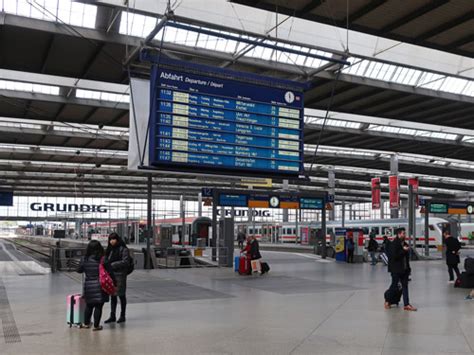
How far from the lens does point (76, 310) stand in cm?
918

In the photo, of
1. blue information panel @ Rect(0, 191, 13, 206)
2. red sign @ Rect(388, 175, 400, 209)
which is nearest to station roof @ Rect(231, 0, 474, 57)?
red sign @ Rect(388, 175, 400, 209)

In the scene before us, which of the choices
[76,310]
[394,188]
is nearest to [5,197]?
[394,188]

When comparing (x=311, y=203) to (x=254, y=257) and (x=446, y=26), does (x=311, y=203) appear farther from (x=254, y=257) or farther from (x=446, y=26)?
(x=446, y=26)

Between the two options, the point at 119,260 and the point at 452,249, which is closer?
the point at 119,260

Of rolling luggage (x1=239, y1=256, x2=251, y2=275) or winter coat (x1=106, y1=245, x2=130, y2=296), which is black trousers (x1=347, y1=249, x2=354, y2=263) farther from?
winter coat (x1=106, y1=245, x2=130, y2=296)

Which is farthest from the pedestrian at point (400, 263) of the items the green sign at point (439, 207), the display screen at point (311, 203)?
the green sign at point (439, 207)

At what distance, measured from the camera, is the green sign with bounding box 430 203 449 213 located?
3381 centimetres

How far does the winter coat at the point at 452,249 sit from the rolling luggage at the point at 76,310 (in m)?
11.4

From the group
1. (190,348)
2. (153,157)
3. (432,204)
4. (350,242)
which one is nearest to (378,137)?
(432,204)

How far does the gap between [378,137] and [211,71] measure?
2262 cm

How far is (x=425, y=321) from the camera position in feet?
32.4

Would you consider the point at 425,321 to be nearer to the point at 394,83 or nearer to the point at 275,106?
the point at 275,106

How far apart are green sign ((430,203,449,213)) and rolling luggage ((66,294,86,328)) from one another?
2846cm

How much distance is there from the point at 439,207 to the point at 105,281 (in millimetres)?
29239
